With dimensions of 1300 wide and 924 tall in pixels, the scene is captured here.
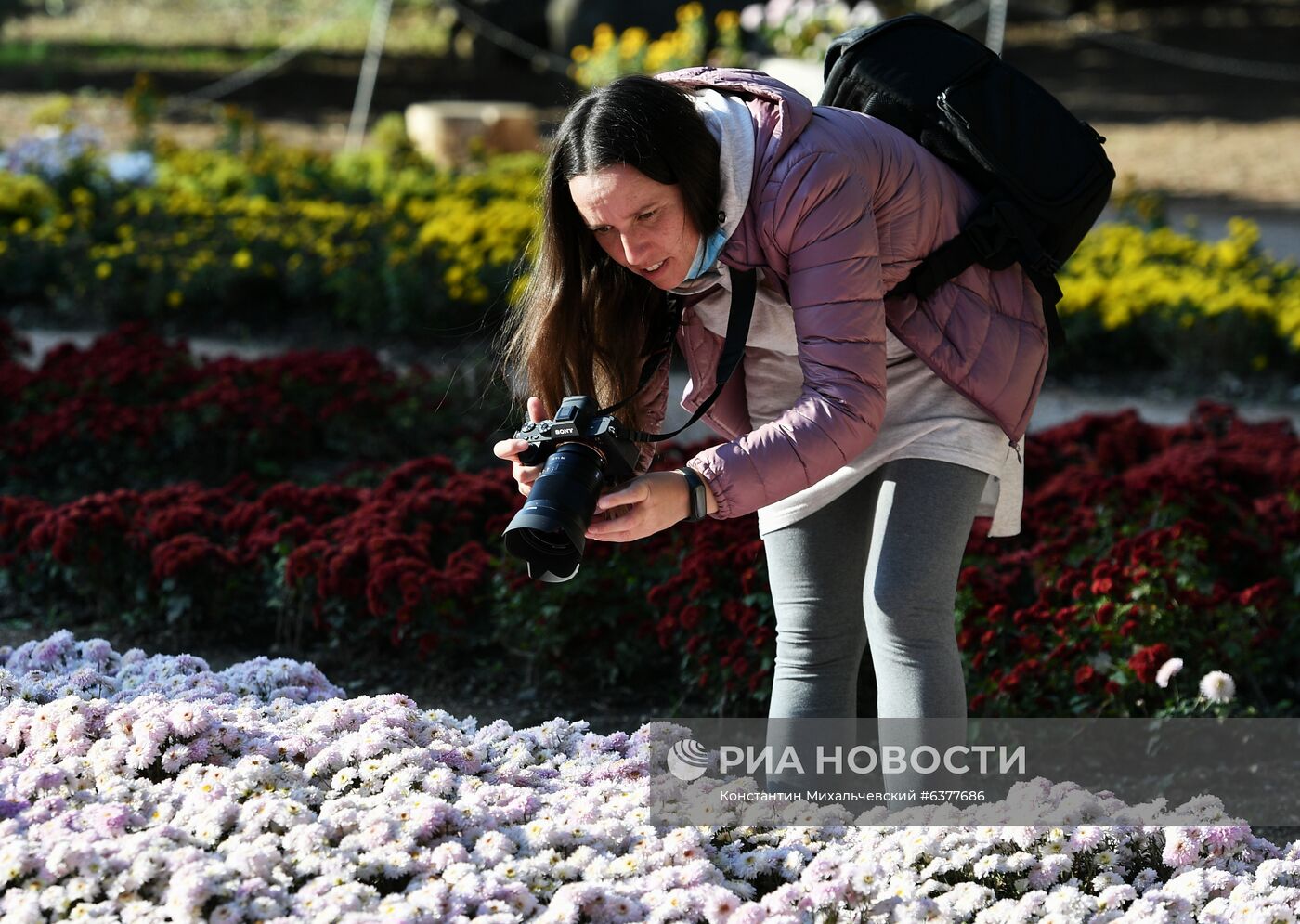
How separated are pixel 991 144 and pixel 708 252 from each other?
1.65 ft

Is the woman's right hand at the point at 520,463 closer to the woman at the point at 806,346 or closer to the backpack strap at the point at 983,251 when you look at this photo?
the woman at the point at 806,346

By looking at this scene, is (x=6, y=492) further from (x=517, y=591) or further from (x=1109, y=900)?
(x=1109, y=900)

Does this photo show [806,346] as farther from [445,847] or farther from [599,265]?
[445,847]

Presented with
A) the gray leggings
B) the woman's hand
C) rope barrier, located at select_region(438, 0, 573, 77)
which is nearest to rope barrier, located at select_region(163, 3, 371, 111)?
→ rope barrier, located at select_region(438, 0, 573, 77)

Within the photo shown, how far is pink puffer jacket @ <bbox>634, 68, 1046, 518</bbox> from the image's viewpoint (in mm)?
2104

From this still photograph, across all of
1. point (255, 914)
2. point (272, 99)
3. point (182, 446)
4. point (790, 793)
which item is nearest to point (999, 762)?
point (790, 793)

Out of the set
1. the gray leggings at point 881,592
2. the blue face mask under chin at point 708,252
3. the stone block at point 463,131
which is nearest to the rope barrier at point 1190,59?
the stone block at point 463,131

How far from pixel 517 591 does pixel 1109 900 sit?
6.36ft

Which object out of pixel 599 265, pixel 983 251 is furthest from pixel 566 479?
pixel 983 251

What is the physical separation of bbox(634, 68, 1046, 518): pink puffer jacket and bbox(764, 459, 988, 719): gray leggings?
18cm

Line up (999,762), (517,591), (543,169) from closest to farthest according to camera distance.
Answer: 1. (543,169)
2. (999,762)
3. (517,591)

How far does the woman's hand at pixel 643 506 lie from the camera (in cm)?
205

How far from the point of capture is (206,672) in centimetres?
298

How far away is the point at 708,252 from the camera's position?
2.21 metres
